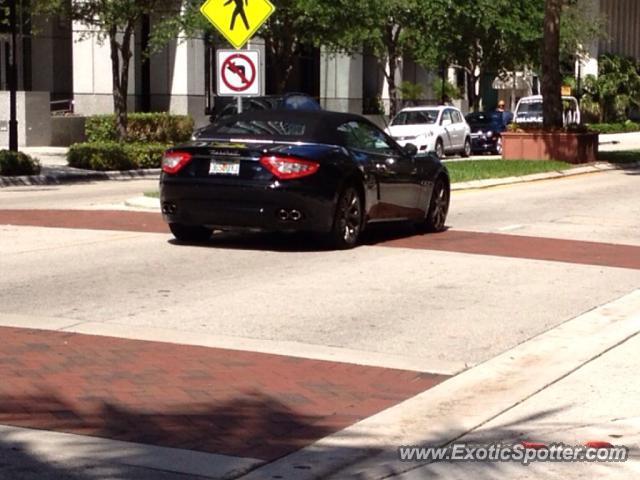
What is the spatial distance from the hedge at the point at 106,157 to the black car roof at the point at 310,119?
16.8 metres

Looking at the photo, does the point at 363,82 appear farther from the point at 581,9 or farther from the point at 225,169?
the point at 225,169

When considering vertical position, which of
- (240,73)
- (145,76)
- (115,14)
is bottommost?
(240,73)

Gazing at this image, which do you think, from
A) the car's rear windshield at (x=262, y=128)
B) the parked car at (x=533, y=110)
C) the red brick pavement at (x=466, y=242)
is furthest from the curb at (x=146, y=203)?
the parked car at (x=533, y=110)

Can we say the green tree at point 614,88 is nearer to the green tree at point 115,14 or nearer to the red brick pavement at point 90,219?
the green tree at point 115,14

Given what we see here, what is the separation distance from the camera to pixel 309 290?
12.0 metres

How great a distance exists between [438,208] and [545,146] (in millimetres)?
16581

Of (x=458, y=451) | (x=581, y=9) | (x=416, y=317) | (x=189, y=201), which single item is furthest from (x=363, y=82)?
(x=458, y=451)

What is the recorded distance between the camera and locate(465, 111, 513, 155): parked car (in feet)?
149

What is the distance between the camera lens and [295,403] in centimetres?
774

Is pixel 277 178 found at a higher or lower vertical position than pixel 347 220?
higher

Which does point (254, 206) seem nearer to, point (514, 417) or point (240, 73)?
point (240, 73)

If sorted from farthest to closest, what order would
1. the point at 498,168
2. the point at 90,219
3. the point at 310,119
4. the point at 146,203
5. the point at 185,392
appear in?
the point at 498,168, the point at 146,203, the point at 90,219, the point at 310,119, the point at 185,392

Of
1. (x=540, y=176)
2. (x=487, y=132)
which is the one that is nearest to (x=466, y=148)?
(x=487, y=132)

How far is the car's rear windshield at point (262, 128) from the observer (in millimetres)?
14859
